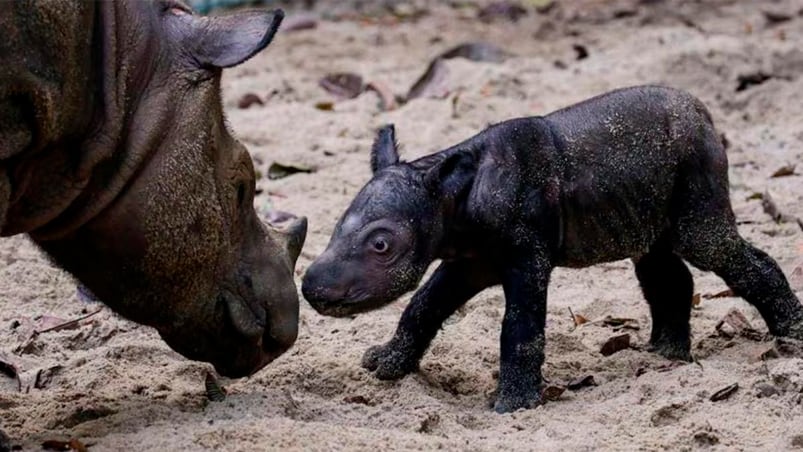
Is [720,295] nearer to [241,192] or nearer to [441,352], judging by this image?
[441,352]

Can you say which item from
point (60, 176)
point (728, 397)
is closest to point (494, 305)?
point (728, 397)

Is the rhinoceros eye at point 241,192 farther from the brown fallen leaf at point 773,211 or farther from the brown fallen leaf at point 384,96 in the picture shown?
the brown fallen leaf at point 384,96

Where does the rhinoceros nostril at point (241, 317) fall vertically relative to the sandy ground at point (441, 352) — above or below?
above

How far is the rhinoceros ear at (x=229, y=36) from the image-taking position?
3936mm

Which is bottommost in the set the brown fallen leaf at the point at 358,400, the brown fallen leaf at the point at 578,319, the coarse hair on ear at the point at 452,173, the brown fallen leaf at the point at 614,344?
the brown fallen leaf at the point at 578,319

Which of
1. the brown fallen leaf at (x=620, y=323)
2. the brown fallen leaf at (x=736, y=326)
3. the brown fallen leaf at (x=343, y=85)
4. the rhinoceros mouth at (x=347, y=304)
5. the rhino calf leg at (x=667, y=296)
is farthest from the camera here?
the brown fallen leaf at (x=343, y=85)

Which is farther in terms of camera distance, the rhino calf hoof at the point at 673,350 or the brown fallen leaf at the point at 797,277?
the brown fallen leaf at the point at 797,277

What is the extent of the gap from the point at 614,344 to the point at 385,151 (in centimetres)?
99

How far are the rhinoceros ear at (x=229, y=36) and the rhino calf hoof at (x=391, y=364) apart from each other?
1.24 m

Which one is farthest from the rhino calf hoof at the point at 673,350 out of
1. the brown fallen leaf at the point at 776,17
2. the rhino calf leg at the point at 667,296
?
the brown fallen leaf at the point at 776,17

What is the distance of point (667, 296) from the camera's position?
512cm

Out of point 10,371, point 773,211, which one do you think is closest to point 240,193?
point 10,371

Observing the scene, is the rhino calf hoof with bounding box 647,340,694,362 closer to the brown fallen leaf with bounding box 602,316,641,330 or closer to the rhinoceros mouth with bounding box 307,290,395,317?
the brown fallen leaf with bounding box 602,316,641,330

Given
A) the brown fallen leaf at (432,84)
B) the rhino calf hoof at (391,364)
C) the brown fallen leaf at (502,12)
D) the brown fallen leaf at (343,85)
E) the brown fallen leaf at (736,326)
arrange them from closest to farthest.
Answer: the rhino calf hoof at (391,364)
the brown fallen leaf at (736,326)
the brown fallen leaf at (432,84)
the brown fallen leaf at (343,85)
the brown fallen leaf at (502,12)
